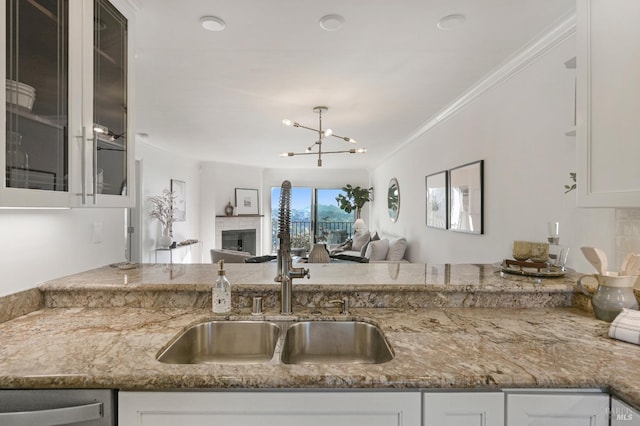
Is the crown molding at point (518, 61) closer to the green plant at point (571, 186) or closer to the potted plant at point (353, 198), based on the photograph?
the green plant at point (571, 186)

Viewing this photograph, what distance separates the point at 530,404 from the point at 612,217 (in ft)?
3.85

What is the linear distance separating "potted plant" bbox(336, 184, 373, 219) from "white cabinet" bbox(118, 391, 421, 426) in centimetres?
717

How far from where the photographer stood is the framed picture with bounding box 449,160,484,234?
114 inches

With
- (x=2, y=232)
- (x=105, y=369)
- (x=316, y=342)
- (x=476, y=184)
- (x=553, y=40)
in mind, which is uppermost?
(x=553, y=40)

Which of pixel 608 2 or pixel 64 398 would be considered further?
pixel 608 2

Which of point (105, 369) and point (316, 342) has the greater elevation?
point (105, 369)

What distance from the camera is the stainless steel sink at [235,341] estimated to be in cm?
136

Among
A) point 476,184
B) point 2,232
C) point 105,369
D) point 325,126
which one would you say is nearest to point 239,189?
point 325,126

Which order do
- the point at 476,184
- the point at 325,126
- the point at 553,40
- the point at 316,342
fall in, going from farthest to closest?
the point at 325,126, the point at 476,184, the point at 553,40, the point at 316,342

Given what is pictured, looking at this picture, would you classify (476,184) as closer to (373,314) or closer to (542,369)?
(373,314)

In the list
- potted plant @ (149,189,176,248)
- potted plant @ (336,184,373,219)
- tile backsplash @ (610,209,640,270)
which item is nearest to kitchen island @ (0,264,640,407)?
tile backsplash @ (610,209,640,270)

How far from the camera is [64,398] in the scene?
3.00 ft

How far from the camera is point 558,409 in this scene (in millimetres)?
917

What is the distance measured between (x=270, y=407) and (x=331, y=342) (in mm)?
512
